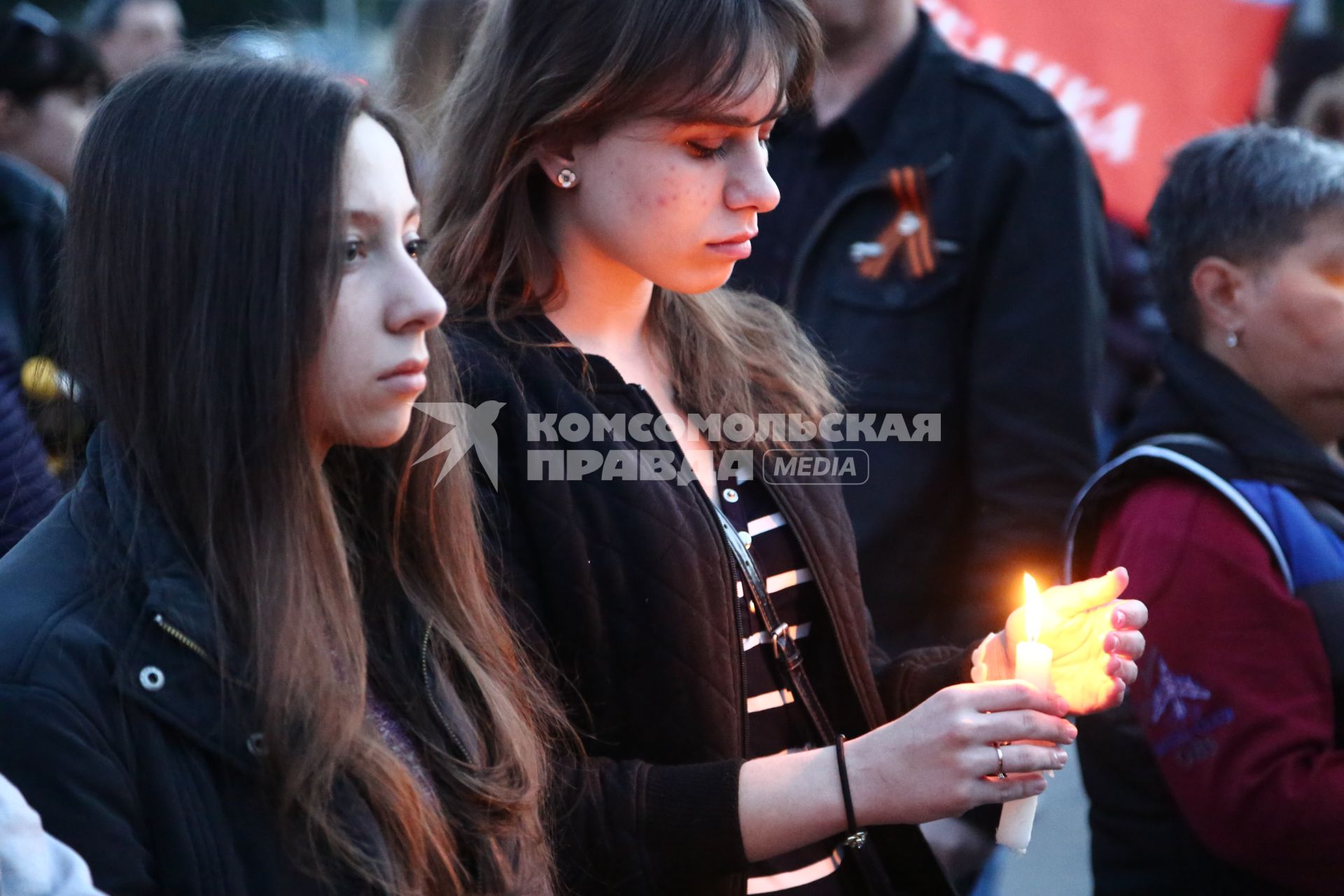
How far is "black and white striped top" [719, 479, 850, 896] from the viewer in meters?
2.00

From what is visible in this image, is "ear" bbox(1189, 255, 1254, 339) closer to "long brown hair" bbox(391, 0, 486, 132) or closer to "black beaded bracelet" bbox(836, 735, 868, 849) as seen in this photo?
"black beaded bracelet" bbox(836, 735, 868, 849)

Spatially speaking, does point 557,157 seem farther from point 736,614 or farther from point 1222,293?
point 1222,293

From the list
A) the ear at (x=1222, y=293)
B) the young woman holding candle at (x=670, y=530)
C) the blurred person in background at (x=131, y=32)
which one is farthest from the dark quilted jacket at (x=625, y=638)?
the blurred person in background at (x=131, y=32)

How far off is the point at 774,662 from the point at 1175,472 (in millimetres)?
820

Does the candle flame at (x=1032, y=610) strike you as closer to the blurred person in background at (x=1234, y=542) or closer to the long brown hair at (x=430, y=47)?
the blurred person in background at (x=1234, y=542)

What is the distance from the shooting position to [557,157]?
205cm

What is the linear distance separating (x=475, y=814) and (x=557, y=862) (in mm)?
280

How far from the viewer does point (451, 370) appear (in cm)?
186

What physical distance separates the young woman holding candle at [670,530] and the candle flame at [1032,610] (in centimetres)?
6

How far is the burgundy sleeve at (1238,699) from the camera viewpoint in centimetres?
215

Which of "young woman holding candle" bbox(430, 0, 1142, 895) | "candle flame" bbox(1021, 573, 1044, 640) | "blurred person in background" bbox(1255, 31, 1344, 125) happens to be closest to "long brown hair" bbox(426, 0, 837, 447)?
"young woman holding candle" bbox(430, 0, 1142, 895)

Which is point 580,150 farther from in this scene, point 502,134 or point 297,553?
point 297,553

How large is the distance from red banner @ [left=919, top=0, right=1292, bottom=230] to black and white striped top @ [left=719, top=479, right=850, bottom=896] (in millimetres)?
2629

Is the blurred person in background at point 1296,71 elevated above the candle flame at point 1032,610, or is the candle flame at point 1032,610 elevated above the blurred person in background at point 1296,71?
the blurred person in background at point 1296,71
